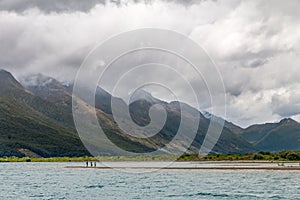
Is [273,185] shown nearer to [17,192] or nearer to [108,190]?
[108,190]

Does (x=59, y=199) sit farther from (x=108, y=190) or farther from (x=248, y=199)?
(x=248, y=199)

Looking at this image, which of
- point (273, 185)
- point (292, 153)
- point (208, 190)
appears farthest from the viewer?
point (292, 153)

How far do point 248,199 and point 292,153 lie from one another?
141868 millimetres

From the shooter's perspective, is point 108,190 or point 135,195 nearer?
point 135,195

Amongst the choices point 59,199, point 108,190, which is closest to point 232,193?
point 108,190

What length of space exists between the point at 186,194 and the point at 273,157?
482ft

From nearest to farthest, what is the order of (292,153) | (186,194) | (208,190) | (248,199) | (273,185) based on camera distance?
(248,199), (186,194), (208,190), (273,185), (292,153)

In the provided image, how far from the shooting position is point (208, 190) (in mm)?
64688

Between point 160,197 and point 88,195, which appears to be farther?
point 88,195

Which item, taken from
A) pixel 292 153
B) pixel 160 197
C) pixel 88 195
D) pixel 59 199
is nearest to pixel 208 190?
pixel 160 197

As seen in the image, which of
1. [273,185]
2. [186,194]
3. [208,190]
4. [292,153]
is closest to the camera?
[186,194]

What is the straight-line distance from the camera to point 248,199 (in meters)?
53.7

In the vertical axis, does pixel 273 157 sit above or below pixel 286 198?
above

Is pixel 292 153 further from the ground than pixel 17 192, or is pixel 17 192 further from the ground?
pixel 292 153
